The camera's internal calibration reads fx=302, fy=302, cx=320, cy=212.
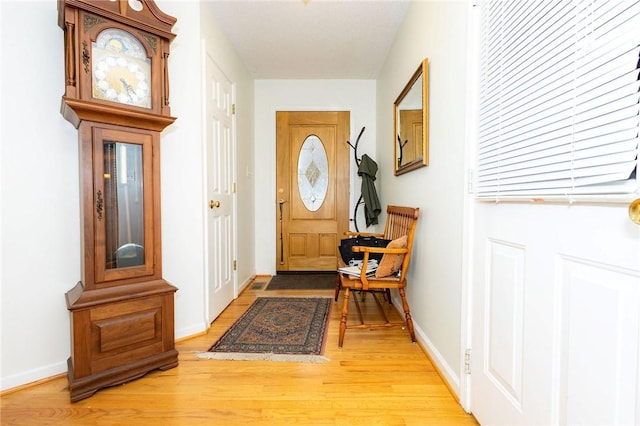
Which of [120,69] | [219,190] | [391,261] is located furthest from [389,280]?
[120,69]

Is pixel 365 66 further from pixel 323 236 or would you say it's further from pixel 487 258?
pixel 487 258

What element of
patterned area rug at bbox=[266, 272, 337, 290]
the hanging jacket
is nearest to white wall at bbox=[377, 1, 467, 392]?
the hanging jacket

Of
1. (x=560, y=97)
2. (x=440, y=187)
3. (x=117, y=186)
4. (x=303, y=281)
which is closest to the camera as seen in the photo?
(x=560, y=97)

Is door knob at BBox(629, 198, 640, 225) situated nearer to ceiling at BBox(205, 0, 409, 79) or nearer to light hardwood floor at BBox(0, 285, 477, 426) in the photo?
light hardwood floor at BBox(0, 285, 477, 426)

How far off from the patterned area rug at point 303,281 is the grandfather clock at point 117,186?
176 cm

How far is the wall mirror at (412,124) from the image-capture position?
6.31ft

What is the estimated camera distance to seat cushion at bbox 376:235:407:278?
6.52 ft

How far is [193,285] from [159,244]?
0.54 meters

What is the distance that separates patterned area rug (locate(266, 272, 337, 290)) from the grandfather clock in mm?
1759

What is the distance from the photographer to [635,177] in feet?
2.13

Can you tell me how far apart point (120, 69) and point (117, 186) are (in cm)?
60

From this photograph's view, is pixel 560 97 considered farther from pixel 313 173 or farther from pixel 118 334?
pixel 313 173

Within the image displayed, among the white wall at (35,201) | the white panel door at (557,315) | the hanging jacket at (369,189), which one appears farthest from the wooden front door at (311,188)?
the white panel door at (557,315)

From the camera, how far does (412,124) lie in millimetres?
2236
